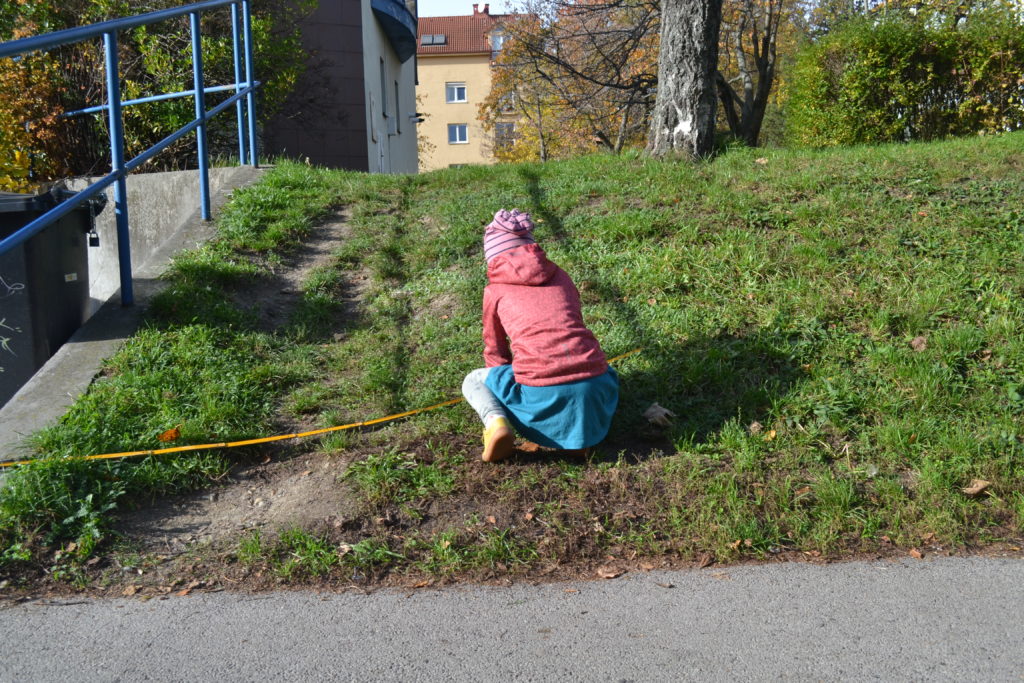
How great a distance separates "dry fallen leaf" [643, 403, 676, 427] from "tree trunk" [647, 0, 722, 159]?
4.67m

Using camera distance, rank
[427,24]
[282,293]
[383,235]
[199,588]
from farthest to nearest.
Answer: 1. [427,24]
2. [383,235]
3. [282,293]
4. [199,588]

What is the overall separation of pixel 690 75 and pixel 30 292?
616 cm

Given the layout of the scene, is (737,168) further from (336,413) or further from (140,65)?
(140,65)

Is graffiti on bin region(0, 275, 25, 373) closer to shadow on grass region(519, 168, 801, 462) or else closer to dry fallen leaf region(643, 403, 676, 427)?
shadow on grass region(519, 168, 801, 462)

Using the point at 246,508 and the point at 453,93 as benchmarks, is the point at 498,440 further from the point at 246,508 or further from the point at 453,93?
the point at 453,93

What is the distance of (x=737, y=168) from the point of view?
778 centimetres

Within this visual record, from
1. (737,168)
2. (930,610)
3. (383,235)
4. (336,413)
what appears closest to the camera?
(930,610)

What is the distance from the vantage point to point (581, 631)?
2.87 m

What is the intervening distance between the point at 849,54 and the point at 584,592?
9.09 m

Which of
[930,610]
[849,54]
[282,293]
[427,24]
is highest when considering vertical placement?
[427,24]

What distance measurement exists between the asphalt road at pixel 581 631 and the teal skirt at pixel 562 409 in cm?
83

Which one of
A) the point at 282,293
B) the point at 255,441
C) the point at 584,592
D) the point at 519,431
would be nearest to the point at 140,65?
the point at 282,293

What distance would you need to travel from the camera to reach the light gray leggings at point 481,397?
13.0 feet

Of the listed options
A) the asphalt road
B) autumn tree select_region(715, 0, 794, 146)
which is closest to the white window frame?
autumn tree select_region(715, 0, 794, 146)
